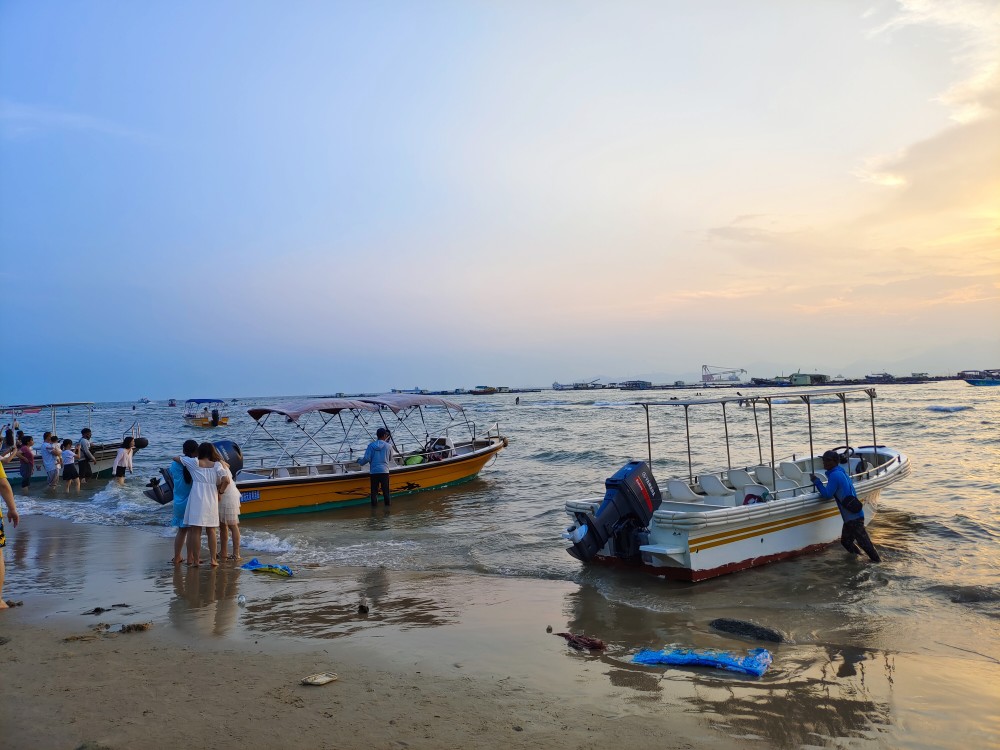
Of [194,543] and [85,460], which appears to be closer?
[194,543]

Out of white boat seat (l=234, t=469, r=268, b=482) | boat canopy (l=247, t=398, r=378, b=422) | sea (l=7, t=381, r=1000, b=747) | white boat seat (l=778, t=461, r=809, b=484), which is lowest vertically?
sea (l=7, t=381, r=1000, b=747)

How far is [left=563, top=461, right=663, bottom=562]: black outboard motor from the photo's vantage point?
866 centimetres

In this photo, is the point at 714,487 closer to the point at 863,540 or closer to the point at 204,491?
the point at 863,540

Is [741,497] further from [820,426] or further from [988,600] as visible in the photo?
[820,426]

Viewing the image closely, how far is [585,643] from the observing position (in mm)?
6070

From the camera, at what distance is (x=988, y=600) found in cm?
771

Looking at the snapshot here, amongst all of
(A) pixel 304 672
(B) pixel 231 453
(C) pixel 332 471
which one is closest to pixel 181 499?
(B) pixel 231 453

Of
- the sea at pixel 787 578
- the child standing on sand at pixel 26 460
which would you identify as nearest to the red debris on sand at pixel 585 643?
the sea at pixel 787 578

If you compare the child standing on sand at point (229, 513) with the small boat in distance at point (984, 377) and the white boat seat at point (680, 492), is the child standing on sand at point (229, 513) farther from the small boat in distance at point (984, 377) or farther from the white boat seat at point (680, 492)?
the small boat in distance at point (984, 377)

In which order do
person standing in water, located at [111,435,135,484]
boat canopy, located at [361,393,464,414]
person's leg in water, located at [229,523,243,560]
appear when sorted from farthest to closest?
person standing in water, located at [111,435,135,484] → boat canopy, located at [361,393,464,414] → person's leg in water, located at [229,523,243,560]

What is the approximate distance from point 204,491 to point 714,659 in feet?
23.1

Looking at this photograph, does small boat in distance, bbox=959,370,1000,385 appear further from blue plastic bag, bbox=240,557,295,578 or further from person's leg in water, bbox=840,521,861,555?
blue plastic bag, bbox=240,557,295,578

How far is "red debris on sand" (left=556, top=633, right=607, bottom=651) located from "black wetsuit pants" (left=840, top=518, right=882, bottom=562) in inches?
209

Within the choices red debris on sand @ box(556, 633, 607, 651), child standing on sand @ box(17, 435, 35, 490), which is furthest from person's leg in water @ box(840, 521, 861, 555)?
child standing on sand @ box(17, 435, 35, 490)
